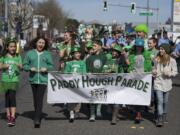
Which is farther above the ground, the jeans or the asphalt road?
the jeans

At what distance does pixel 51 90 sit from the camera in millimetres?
11484

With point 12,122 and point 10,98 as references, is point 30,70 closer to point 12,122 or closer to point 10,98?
point 10,98

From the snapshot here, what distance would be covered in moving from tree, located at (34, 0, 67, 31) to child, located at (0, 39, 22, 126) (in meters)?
111

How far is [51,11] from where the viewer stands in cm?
12438

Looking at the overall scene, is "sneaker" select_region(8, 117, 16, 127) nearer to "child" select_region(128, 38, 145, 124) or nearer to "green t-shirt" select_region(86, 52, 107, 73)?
"green t-shirt" select_region(86, 52, 107, 73)

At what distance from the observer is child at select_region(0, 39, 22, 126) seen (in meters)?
11.0

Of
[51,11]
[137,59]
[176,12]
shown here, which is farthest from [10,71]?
[51,11]

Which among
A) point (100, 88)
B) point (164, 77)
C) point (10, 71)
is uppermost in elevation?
point (10, 71)

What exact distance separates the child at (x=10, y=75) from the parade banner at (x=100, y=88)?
808mm

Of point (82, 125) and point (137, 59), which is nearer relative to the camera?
point (82, 125)

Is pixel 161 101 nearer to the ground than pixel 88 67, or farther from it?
nearer to the ground

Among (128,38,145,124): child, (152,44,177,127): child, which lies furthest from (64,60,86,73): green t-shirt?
(152,44,177,127): child

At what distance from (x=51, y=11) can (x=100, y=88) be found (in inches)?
4481

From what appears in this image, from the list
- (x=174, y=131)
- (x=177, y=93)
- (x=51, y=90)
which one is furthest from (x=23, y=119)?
(x=177, y=93)
